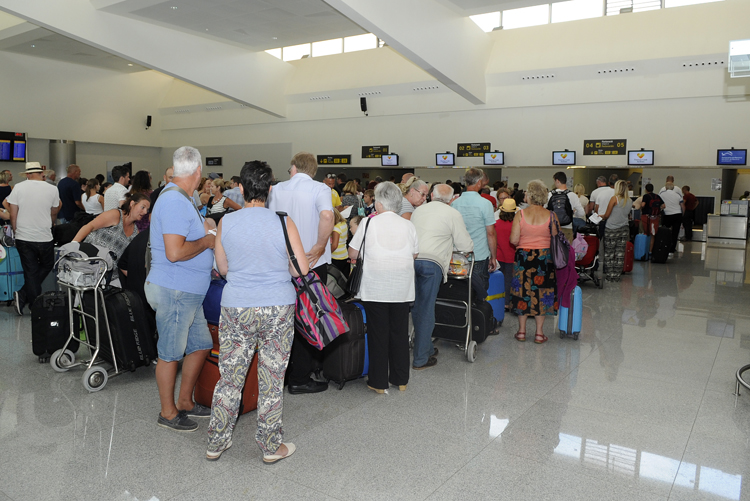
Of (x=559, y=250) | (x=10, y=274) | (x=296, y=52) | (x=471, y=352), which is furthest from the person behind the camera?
(x=296, y=52)

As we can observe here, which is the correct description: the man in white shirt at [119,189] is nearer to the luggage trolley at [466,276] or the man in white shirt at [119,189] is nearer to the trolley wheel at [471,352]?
the luggage trolley at [466,276]

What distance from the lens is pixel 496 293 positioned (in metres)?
5.80

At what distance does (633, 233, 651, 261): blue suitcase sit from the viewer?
465 inches

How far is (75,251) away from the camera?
418 cm

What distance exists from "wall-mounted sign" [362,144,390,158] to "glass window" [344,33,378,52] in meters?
3.38

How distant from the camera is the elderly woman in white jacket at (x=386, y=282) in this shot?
12.8 ft

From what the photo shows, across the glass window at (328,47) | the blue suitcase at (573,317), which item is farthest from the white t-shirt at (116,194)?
the glass window at (328,47)

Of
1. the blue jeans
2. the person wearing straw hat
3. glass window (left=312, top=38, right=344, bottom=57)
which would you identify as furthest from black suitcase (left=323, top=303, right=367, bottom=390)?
glass window (left=312, top=38, right=344, bottom=57)

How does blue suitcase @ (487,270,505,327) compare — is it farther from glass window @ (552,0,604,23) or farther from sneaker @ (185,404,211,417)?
glass window @ (552,0,604,23)

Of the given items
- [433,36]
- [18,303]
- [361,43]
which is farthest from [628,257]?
[361,43]

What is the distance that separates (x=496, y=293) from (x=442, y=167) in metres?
10.8

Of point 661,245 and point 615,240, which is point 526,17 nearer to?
point 661,245

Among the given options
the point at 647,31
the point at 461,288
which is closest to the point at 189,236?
the point at 461,288

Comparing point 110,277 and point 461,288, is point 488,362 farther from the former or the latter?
point 110,277
